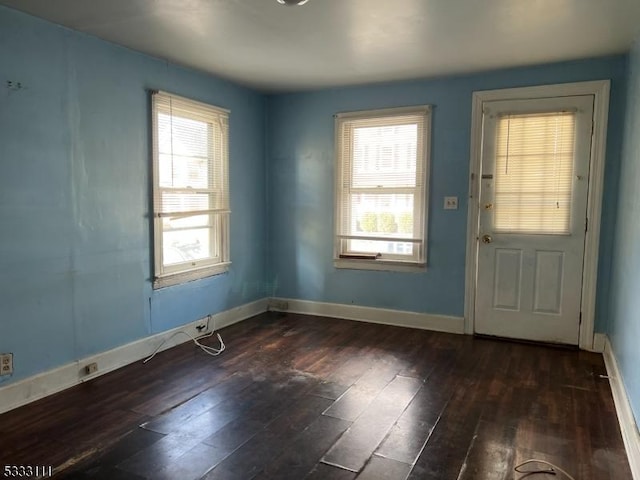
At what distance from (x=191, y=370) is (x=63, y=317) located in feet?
3.07

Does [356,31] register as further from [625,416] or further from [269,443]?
[625,416]

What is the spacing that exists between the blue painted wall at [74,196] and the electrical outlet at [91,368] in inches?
3.3

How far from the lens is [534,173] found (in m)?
3.92

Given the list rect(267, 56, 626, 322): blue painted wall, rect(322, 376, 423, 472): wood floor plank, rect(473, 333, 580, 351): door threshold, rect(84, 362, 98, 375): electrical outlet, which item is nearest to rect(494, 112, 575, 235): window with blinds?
rect(267, 56, 626, 322): blue painted wall

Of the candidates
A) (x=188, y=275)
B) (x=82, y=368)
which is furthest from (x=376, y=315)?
(x=82, y=368)

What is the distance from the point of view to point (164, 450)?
2.29 m

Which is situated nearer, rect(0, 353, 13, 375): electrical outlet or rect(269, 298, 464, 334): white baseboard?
rect(0, 353, 13, 375): electrical outlet

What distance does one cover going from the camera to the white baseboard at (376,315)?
172 inches

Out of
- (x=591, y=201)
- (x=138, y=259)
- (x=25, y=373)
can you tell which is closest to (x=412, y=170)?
(x=591, y=201)

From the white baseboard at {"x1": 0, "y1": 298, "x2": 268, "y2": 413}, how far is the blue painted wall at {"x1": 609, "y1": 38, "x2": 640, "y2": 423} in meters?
3.24

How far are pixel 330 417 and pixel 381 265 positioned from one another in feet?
7.13

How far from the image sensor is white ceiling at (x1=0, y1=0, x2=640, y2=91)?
262 centimetres

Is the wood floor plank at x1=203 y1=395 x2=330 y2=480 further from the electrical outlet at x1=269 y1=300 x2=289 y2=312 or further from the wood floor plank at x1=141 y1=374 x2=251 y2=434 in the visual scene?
the electrical outlet at x1=269 y1=300 x2=289 y2=312

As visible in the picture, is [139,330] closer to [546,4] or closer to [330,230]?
[330,230]
